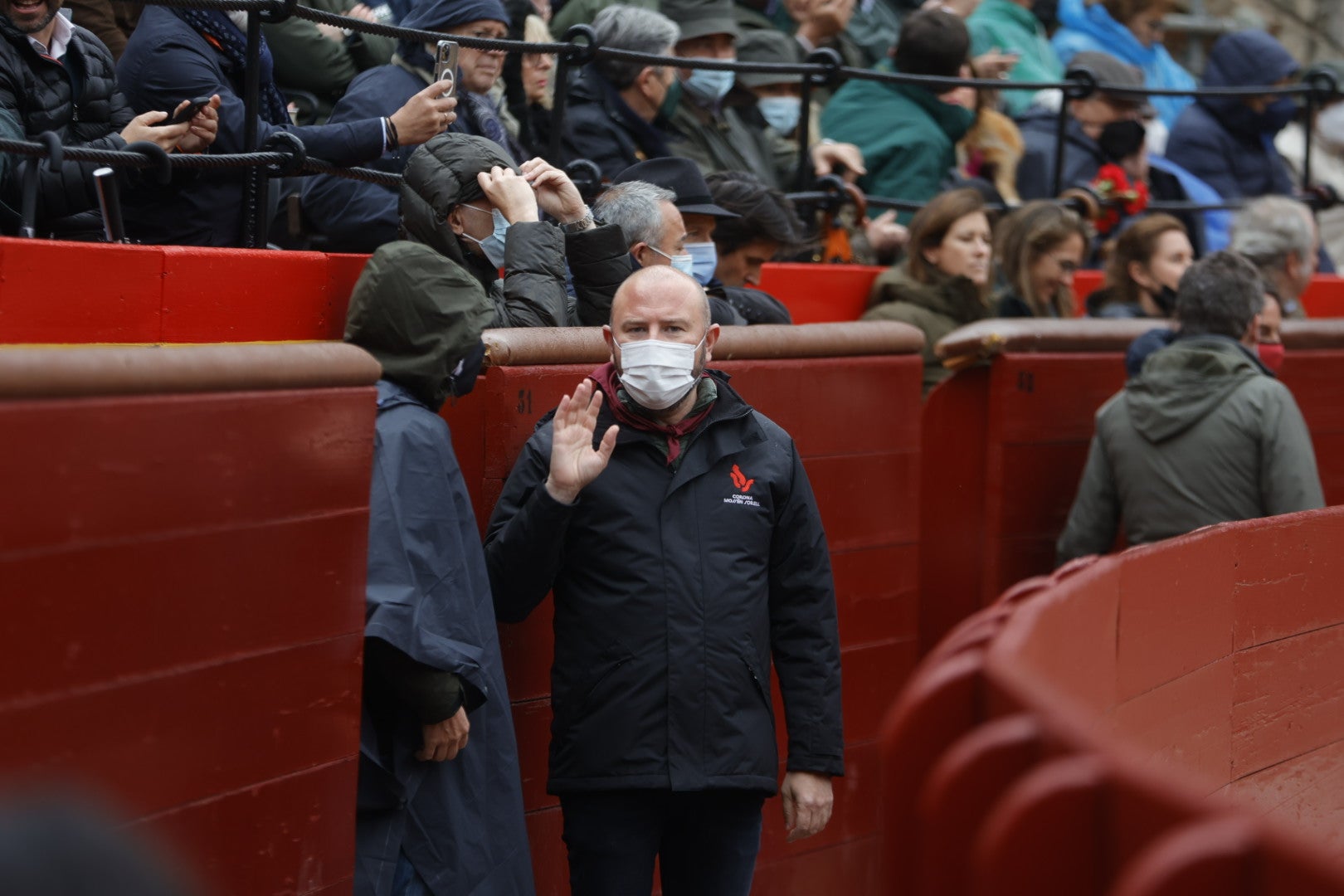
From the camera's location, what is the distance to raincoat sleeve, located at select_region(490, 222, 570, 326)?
445 cm

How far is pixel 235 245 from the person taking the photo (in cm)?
482

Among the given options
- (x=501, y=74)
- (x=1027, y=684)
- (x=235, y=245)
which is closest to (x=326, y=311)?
(x=235, y=245)

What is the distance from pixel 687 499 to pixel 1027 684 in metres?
1.75

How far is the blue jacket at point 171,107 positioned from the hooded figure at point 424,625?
0.92 metres

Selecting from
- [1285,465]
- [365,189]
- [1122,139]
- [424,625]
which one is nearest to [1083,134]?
[1122,139]

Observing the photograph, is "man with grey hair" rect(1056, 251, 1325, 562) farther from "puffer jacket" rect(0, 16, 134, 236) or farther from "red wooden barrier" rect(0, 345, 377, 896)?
"puffer jacket" rect(0, 16, 134, 236)

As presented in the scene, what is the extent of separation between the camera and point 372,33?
4914 millimetres

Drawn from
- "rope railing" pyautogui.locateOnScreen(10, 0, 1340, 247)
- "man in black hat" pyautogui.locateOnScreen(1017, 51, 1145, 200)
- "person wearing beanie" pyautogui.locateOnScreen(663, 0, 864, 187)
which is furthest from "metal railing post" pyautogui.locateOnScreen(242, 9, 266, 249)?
"man in black hat" pyautogui.locateOnScreen(1017, 51, 1145, 200)

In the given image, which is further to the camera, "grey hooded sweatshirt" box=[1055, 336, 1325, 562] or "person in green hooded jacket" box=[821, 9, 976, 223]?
"person in green hooded jacket" box=[821, 9, 976, 223]

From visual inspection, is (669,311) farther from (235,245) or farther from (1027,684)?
(1027,684)

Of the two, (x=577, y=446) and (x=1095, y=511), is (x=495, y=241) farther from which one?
(x=1095, y=511)

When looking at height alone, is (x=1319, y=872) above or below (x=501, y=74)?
below

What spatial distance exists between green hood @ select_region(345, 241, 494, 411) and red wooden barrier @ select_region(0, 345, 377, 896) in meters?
0.14

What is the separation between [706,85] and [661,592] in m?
3.30
